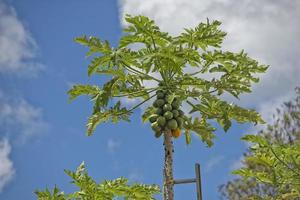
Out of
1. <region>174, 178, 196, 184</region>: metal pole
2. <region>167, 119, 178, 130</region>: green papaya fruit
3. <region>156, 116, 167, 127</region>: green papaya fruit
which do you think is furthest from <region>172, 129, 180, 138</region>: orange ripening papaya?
<region>174, 178, 196, 184</region>: metal pole

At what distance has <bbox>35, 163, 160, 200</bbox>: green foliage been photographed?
9.53 metres

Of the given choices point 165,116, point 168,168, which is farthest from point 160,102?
point 168,168

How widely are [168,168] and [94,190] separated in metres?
2.63

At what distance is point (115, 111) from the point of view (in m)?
12.7

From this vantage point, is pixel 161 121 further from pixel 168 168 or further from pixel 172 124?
pixel 168 168

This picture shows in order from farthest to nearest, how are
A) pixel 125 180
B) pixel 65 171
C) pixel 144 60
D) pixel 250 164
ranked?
pixel 250 164, pixel 144 60, pixel 125 180, pixel 65 171

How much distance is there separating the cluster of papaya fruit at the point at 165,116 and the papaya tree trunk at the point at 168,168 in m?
0.16

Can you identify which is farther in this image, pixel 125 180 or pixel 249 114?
pixel 249 114

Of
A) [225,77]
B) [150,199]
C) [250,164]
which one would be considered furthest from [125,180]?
[250,164]

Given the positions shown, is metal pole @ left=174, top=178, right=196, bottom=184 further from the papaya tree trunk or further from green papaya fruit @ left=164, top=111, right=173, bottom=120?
green papaya fruit @ left=164, top=111, right=173, bottom=120

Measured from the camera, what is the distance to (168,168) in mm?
11883

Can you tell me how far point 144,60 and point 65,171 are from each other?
2.97m

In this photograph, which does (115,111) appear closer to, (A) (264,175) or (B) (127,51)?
(B) (127,51)

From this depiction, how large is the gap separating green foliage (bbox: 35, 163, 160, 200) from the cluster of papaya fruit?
Result: 181 cm
